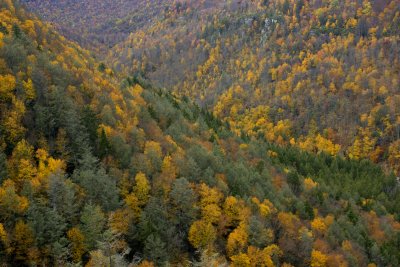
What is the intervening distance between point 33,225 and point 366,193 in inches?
4189

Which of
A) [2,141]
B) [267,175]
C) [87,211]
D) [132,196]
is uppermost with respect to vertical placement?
[2,141]

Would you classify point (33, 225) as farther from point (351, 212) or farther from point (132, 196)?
point (351, 212)

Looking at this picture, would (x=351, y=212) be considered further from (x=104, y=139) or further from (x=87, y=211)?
(x=87, y=211)

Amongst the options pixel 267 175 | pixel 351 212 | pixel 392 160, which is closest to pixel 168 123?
pixel 267 175

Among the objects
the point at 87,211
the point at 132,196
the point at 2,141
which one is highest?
the point at 2,141

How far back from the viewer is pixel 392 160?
650 ft

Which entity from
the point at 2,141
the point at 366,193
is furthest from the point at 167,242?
the point at 366,193

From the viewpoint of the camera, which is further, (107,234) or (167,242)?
(167,242)

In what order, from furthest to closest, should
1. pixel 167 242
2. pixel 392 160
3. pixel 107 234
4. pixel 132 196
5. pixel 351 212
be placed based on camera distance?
pixel 392 160, pixel 351 212, pixel 132 196, pixel 167 242, pixel 107 234

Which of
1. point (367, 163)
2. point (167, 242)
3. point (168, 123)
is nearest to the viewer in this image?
point (167, 242)

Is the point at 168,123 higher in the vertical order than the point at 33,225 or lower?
lower

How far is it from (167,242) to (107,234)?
36338 mm

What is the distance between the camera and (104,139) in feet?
288

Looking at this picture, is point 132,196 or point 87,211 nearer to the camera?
point 87,211
